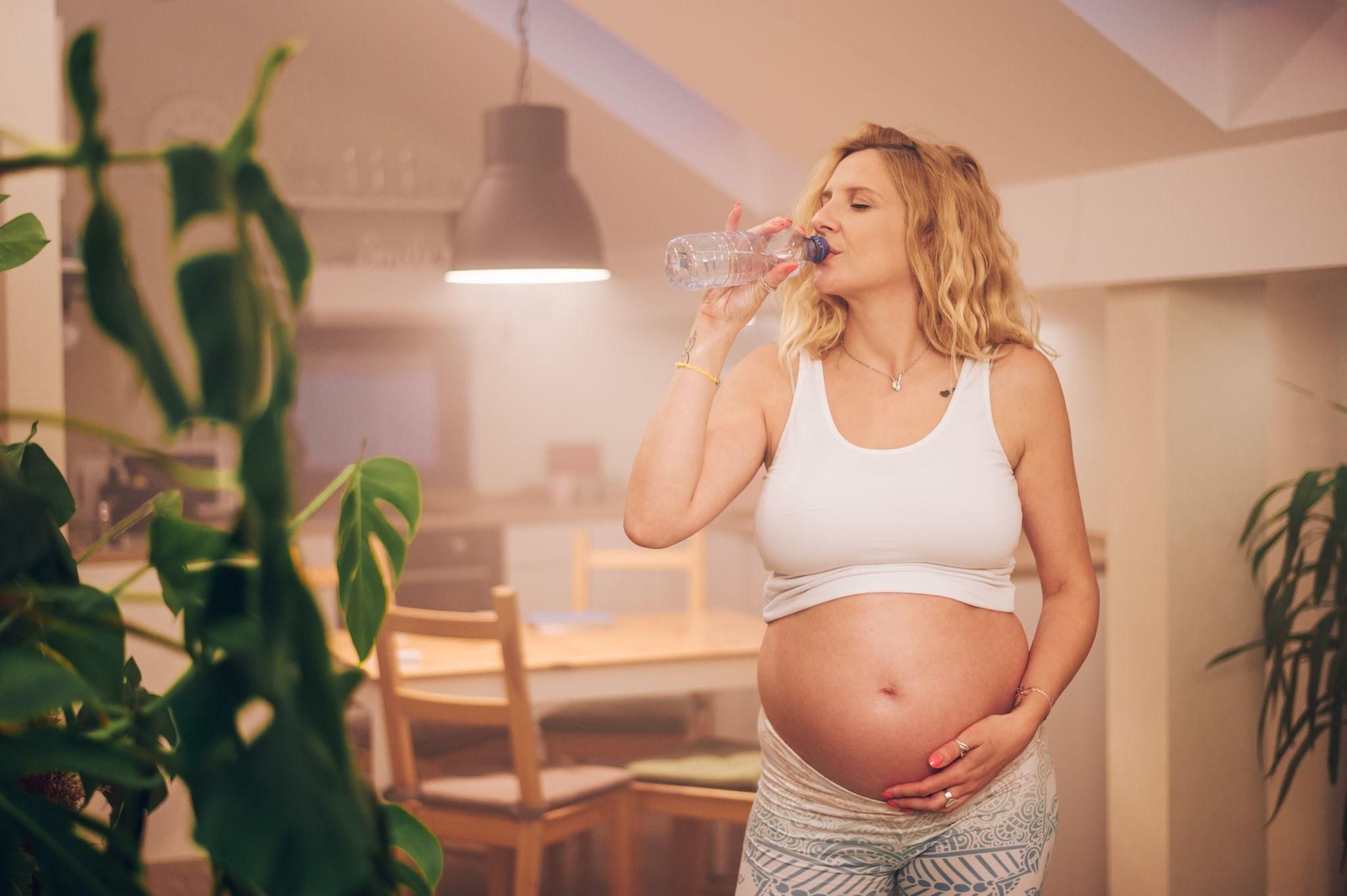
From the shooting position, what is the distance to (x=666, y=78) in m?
4.56

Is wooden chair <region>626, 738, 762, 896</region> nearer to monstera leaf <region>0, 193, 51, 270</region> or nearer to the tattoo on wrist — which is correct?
the tattoo on wrist

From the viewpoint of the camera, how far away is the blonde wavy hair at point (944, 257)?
1.50 m

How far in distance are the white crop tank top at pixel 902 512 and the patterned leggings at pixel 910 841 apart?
215 mm

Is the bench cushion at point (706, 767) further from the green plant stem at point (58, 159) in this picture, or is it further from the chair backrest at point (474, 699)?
the green plant stem at point (58, 159)

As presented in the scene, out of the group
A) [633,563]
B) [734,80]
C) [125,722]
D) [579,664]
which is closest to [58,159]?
[125,722]

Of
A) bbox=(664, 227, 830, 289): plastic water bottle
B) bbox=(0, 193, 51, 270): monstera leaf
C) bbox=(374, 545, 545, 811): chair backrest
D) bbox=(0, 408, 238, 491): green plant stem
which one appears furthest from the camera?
bbox=(374, 545, 545, 811): chair backrest

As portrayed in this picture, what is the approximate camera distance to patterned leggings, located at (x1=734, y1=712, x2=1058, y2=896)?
1.38 m

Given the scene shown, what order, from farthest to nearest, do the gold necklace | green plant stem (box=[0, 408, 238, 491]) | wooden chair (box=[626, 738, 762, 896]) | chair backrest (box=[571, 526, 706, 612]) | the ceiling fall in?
chair backrest (box=[571, 526, 706, 612]) < wooden chair (box=[626, 738, 762, 896]) < the ceiling < the gold necklace < green plant stem (box=[0, 408, 238, 491])

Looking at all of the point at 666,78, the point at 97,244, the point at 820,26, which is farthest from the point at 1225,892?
the point at 666,78

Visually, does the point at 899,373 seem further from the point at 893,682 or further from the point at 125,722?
the point at 125,722

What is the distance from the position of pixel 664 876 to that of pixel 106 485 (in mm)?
2384

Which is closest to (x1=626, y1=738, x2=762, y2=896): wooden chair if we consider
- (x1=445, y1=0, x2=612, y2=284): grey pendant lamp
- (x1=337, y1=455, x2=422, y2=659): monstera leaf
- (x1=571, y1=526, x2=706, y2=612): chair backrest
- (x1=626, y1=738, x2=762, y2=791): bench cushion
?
(x1=626, y1=738, x2=762, y2=791): bench cushion

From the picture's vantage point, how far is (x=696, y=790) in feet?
9.12

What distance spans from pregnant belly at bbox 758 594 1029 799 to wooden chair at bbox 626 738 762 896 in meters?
1.27
